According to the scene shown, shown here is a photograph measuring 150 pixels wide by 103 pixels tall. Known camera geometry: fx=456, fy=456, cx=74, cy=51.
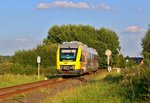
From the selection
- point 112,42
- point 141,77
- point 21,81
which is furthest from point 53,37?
point 141,77

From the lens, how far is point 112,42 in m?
97.4

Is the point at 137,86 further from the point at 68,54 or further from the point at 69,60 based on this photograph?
the point at 68,54

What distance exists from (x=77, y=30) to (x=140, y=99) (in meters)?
83.6

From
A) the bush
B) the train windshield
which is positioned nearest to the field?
the bush

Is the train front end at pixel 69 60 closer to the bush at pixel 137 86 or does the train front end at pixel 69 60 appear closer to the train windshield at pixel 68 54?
the train windshield at pixel 68 54

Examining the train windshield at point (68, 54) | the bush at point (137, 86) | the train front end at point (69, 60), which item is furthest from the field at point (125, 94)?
the train windshield at point (68, 54)

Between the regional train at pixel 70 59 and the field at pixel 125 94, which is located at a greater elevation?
the regional train at pixel 70 59

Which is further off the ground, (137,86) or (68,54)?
(68,54)

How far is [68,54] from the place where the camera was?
4325 centimetres

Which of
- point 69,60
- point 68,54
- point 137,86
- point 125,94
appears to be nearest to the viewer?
point 125,94

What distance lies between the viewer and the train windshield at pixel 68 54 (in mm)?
42969

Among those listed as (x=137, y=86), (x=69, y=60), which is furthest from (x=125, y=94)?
(x=69, y=60)

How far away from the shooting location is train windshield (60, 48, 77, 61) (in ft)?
141

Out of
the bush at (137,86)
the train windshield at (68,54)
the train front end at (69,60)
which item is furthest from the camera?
the train windshield at (68,54)
